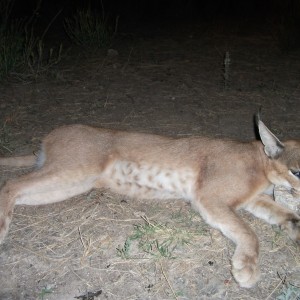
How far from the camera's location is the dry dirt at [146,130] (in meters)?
2.87

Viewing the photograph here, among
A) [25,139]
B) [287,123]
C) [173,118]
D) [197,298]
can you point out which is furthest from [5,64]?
[197,298]

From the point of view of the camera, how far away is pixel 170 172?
3.75 m

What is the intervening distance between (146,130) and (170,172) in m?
1.54

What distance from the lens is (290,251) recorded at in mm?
3154

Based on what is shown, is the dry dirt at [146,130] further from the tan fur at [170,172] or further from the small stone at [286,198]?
the small stone at [286,198]

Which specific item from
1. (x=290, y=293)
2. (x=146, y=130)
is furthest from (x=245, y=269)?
(x=146, y=130)

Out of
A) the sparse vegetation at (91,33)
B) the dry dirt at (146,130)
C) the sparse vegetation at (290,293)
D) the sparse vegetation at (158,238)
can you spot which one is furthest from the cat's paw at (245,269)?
the sparse vegetation at (91,33)

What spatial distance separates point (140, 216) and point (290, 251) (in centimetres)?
128

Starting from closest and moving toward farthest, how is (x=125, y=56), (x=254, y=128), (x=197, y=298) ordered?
(x=197, y=298) < (x=254, y=128) < (x=125, y=56)

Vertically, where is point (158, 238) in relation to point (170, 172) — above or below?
below

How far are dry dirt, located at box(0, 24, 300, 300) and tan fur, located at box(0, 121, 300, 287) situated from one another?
0.13 m

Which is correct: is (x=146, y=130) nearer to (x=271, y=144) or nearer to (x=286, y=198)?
(x=271, y=144)

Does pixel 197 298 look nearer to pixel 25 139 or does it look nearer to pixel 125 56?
pixel 25 139

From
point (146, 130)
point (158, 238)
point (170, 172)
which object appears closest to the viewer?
point (158, 238)
